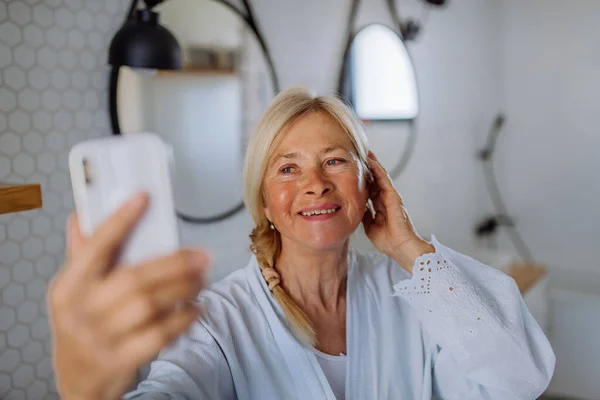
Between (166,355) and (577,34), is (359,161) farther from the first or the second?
(577,34)

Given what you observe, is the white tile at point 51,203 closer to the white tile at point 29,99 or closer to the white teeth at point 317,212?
the white tile at point 29,99

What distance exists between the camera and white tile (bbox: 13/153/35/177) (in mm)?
1036

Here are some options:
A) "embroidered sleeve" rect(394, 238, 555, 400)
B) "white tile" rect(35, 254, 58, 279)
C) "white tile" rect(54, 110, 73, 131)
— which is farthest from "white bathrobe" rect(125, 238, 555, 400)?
"white tile" rect(54, 110, 73, 131)

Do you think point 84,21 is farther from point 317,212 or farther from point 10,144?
point 317,212

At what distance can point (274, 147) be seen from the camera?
1056 mm

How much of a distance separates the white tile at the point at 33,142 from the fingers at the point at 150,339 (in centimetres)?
82

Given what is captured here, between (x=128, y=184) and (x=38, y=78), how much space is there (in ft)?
2.42

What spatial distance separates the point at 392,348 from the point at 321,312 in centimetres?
15

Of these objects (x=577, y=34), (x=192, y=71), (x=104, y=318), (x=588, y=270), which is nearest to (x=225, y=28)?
(x=192, y=71)

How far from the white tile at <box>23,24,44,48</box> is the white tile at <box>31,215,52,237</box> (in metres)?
0.34

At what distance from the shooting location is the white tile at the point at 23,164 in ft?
3.40

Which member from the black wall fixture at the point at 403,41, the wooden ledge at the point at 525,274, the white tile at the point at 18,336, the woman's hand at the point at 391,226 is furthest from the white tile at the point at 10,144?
the wooden ledge at the point at 525,274

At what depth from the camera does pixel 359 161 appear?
43.3 inches

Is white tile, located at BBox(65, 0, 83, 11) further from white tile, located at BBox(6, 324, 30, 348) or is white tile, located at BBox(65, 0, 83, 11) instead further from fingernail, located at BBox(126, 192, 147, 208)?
fingernail, located at BBox(126, 192, 147, 208)
